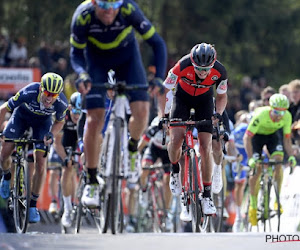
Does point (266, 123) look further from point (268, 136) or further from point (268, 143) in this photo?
point (268, 143)

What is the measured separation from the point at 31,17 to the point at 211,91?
12818mm

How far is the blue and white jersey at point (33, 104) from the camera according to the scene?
46.9ft

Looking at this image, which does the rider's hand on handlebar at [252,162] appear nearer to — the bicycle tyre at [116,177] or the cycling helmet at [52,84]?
the cycling helmet at [52,84]

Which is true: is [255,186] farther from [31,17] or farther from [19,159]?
[31,17]

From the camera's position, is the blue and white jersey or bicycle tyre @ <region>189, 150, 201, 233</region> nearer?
bicycle tyre @ <region>189, 150, 201, 233</region>

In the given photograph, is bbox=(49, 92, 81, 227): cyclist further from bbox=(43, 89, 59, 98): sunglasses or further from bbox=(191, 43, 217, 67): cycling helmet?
bbox=(191, 43, 217, 67): cycling helmet

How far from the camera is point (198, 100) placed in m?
13.3

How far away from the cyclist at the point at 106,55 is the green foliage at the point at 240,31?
51.3ft

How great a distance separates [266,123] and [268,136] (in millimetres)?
382

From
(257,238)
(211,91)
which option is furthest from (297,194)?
(257,238)

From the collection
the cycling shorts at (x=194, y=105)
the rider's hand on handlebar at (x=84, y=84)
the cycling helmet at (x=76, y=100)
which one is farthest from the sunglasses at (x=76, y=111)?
the rider's hand on handlebar at (x=84, y=84)

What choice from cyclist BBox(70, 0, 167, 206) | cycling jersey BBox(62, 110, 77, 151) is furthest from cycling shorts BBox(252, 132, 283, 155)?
cyclist BBox(70, 0, 167, 206)

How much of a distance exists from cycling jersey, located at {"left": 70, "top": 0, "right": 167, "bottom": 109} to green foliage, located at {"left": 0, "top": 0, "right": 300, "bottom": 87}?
1562 centimetres

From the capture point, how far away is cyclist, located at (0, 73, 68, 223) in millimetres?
14234
